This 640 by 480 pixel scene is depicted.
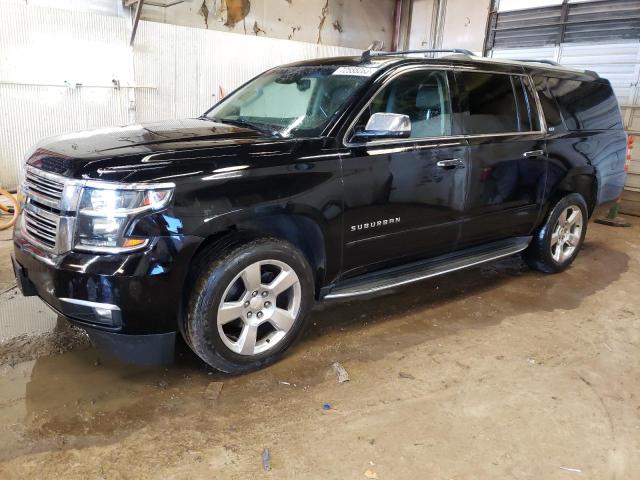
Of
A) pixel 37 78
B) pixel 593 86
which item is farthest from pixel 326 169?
pixel 37 78

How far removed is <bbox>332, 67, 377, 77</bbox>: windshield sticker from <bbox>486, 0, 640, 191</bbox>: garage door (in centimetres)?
664

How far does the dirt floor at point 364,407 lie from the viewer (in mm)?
2117

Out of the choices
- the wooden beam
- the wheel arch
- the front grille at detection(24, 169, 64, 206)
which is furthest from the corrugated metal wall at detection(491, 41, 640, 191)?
the front grille at detection(24, 169, 64, 206)

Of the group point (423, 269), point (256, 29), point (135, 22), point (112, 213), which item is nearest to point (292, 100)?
point (423, 269)

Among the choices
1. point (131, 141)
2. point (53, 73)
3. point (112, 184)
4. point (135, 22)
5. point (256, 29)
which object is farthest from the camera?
point (256, 29)

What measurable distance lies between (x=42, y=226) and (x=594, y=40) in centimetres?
893

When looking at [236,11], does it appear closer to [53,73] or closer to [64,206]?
[53,73]

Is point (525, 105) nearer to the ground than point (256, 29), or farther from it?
nearer to the ground

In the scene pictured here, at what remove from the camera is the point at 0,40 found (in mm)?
6344

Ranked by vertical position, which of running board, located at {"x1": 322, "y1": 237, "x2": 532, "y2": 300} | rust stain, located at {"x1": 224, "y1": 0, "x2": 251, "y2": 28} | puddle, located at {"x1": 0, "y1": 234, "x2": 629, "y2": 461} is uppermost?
rust stain, located at {"x1": 224, "y1": 0, "x2": 251, "y2": 28}

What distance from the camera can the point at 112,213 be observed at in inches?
88.2

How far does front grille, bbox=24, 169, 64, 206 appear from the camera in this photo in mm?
2355

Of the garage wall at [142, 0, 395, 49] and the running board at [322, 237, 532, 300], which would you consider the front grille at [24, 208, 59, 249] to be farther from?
the garage wall at [142, 0, 395, 49]

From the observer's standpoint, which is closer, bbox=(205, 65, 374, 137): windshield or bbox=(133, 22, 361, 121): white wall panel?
bbox=(205, 65, 374, 137): windshield
